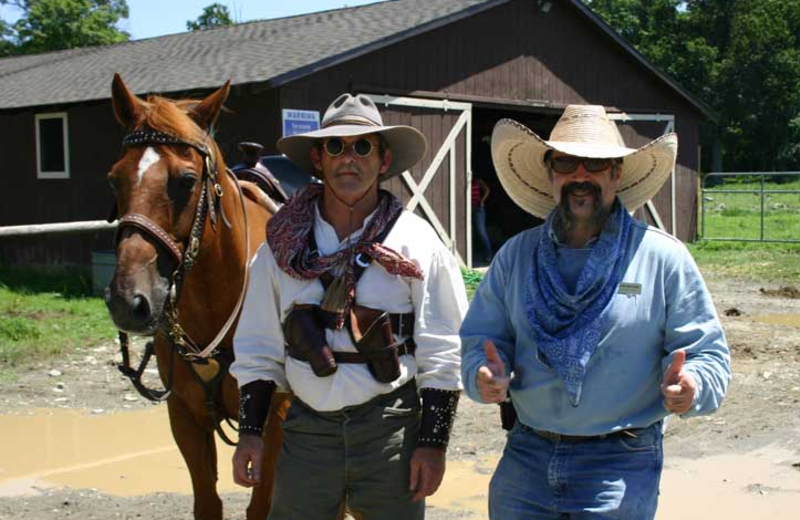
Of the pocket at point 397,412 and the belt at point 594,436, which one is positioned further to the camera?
the pocket at point 397,412

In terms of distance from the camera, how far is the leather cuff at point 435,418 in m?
2.93

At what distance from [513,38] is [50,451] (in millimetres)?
12169

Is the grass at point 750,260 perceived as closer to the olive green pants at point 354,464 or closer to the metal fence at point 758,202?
Answer: the metal fence at point 758,202

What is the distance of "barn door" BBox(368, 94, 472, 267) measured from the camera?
46.6 feet

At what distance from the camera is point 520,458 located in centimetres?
279

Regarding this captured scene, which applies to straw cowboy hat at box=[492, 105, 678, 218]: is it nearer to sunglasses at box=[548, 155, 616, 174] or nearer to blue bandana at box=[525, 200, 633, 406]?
sunglasses at box=[548, 155, 616, 174]

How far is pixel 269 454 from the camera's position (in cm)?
377

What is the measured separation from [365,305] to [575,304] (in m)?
0.68

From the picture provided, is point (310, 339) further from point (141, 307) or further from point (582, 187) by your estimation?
point (582, 187)

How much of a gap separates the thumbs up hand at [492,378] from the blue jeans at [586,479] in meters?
0.23

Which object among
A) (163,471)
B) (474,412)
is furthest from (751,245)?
(163,471)

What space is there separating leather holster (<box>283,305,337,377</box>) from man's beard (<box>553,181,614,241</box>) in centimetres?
79

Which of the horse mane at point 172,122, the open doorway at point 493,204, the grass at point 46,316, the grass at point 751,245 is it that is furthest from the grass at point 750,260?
the horse mane at point 172,122

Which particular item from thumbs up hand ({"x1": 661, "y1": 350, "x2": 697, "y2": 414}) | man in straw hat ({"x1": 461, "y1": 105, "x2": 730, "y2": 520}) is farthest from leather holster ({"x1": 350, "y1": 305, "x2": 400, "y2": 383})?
thumbs up hand ({"x1": 661, "y1": 350, "x2": 697, "y2": 414})
